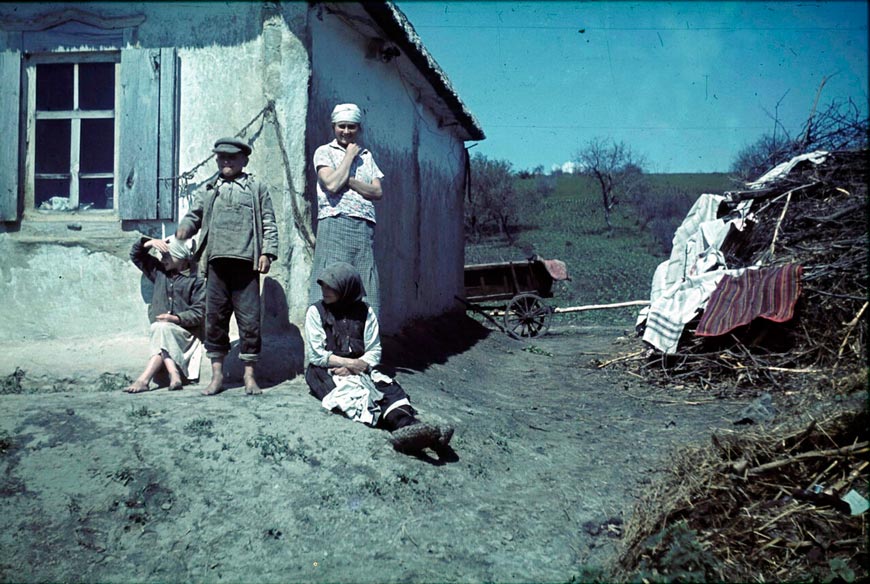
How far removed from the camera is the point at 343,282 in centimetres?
458

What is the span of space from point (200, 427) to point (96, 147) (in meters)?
3.55

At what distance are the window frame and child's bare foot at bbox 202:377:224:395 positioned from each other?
6.18 ft

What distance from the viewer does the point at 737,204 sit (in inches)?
319

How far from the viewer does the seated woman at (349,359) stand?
14.5 ft

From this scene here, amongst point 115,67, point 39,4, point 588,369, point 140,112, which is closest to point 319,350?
point 140,112

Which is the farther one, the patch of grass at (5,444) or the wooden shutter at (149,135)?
the wooden shutter at (149,135)

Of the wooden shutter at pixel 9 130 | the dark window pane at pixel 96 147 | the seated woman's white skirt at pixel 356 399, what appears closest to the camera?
the seated woman's white skirt at pixel 356 399

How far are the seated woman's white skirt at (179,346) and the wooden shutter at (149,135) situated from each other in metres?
1.08

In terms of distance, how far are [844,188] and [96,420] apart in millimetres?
7021

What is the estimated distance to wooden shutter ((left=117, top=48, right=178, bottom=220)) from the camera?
5.57 metres

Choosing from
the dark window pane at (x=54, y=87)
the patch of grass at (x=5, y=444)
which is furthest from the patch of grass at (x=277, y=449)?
the dark window pane at (x=54, y=87)

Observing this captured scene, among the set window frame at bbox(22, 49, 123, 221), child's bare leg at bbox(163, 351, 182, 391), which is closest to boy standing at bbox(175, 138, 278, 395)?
child's bare leg at bbox(163, 351, 182, 391)

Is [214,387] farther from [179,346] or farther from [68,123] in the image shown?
[68,123]

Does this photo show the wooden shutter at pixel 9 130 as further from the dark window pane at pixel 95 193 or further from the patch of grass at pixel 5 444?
the patch of grass at pixel 5 444
